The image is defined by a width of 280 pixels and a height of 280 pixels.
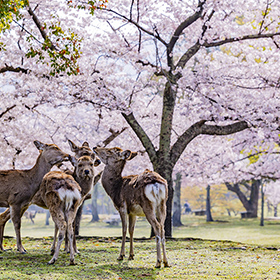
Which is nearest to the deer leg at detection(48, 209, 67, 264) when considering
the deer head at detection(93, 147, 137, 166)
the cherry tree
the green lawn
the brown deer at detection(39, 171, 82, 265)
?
the brown deer at detection(39, 171, 82, 265)

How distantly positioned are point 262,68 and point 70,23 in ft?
21.5

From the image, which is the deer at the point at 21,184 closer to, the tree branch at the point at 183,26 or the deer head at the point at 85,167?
the deer head at the point at 85,167

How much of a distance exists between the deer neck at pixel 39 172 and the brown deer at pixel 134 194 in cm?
97

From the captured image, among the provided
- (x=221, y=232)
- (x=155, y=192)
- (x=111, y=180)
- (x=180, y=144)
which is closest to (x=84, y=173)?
(x=111, y=180)

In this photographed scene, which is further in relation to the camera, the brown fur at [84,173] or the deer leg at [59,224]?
the brown fur at [84,173]

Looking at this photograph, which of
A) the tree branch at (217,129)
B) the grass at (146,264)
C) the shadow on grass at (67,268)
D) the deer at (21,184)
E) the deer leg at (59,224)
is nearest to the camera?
the shadow on grass at (67,268)

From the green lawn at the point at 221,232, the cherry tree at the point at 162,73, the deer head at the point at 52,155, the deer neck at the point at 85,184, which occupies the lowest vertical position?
the green lawn at the point at 221,232

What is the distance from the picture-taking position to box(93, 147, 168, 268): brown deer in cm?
651

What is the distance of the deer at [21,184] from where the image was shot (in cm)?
748

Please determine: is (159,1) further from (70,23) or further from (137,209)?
(137,209)

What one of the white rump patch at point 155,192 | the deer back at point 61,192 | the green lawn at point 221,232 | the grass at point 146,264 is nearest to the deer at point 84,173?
the deer back at point 61,192

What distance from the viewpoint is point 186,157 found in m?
19.7

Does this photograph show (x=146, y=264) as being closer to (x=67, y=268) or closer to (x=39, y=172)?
(x=67, y=268)

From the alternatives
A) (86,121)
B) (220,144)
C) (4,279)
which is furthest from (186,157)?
(4,279)
